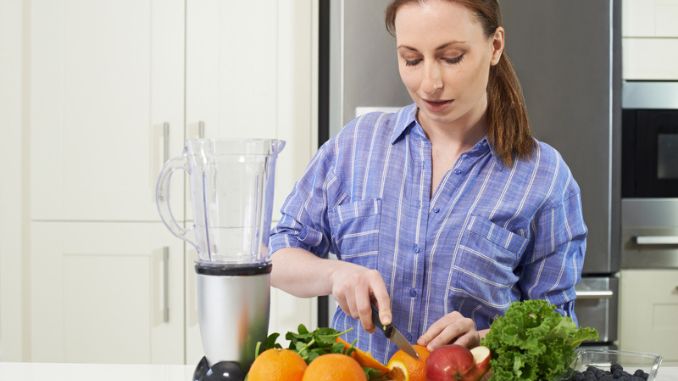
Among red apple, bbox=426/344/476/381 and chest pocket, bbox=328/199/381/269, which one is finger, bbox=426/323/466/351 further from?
chest pocket, bbox=328/199/381/269

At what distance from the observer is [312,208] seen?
4.92 feet

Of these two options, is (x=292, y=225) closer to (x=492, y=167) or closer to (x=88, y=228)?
(x=492, y=167)

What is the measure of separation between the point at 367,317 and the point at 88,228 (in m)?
1.53

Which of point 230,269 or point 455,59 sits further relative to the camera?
point 455,59

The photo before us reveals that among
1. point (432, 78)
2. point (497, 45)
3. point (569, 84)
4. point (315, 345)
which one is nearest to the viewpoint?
point (315, 345)

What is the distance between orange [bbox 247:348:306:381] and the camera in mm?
917

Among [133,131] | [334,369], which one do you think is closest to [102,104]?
[133,131]

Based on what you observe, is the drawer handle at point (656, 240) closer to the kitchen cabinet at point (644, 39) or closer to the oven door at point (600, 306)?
the oven door at point (600, 306)

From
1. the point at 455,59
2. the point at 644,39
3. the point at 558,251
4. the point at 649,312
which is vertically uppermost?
the point at 644,39

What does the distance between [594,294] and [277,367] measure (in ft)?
5.03

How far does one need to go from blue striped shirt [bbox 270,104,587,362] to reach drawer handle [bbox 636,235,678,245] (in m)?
0.89

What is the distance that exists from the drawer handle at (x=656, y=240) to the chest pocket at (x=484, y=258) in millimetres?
973

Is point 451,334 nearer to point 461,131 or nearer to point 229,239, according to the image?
point 229,239

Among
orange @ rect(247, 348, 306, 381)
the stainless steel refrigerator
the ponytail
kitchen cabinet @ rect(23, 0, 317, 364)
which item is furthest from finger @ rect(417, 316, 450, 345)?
kitchen cabinet @ rect(23, 0, 317, 364)
